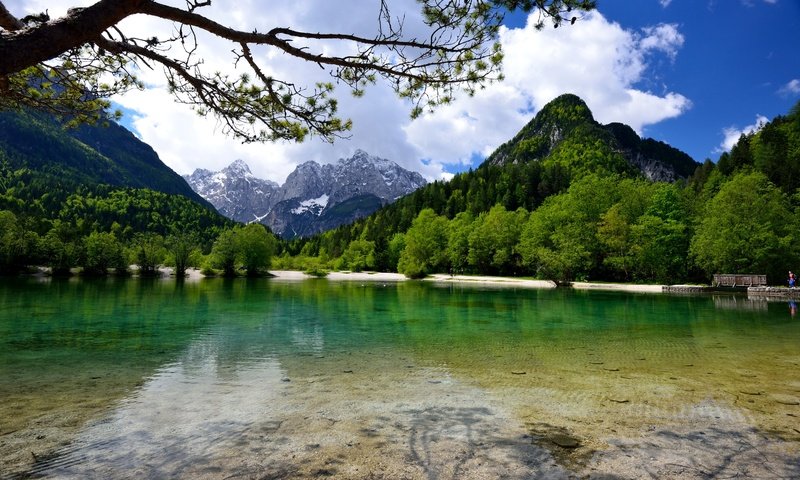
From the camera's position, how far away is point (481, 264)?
102 m

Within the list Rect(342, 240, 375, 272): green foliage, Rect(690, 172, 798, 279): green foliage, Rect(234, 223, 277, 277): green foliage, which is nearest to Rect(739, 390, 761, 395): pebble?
Rect(690, 172, 798, 279): green foliage

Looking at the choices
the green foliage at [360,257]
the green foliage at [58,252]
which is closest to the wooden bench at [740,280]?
the green foliage at [360,257]

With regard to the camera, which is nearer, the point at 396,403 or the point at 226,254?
the point at 396,403

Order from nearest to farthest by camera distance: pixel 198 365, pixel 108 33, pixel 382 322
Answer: pixel 108 33 → pixel 198 365 → pixel 382 322

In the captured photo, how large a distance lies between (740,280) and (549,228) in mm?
35894

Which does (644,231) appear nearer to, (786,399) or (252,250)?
(786,399)

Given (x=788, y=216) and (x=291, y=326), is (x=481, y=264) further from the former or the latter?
(x=291, y=326)

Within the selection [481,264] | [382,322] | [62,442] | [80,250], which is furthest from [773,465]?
[80,250]

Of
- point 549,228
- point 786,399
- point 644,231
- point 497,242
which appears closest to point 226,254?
point 497,242

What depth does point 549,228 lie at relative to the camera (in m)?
83.4

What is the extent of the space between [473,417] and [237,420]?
441 cm

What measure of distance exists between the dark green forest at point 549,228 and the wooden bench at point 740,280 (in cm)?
275

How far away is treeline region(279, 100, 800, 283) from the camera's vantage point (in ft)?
172

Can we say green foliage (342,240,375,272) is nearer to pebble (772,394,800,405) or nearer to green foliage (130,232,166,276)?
green foliage (130,232,166,276)
